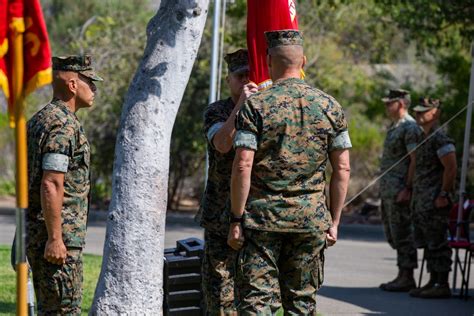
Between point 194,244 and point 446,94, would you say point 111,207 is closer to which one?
point 194,244

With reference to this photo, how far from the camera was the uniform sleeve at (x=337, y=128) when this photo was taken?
251 inches

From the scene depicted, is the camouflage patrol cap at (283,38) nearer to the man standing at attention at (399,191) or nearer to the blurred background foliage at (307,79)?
the man standing at attention at (399,191)

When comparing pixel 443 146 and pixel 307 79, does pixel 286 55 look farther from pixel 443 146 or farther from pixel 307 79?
pixel 307 79

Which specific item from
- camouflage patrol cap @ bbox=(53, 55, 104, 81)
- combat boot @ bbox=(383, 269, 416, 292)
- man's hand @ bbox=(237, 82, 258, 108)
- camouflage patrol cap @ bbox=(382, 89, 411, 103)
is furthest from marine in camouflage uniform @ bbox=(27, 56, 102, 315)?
camouflage patrol cap @ bbox=(382, 89, 411, 103)

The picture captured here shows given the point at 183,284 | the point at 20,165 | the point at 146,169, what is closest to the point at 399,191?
the point at 183,284

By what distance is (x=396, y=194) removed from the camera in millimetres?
11961

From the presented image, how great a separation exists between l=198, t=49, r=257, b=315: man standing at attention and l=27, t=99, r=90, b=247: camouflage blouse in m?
0.96

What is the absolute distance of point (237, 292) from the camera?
6414 millimetres

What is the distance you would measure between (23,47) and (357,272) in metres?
9.22

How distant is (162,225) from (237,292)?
1061 millimetres

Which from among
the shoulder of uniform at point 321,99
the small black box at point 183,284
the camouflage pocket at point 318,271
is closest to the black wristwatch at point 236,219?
the camouflage pocket at point 318,271

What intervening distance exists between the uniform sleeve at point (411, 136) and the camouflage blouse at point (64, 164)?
549 cm

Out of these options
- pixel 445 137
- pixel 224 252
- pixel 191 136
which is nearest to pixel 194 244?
pixel 224 252

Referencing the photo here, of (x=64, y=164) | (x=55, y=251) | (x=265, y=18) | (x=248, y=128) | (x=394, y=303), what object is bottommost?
(x=394, y=303)
